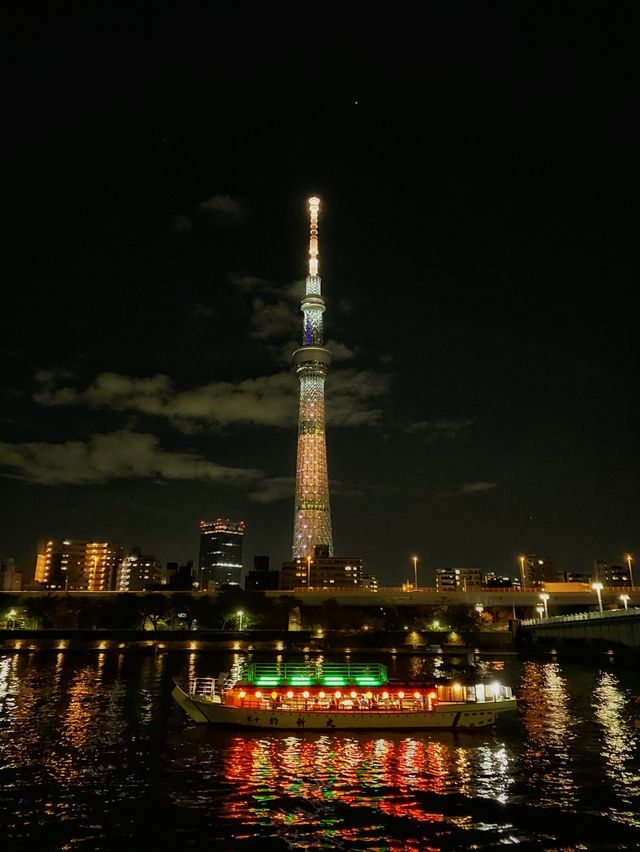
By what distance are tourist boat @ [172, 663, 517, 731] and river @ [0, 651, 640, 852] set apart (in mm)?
769

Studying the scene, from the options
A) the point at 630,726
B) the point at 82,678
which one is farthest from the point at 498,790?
the point at 82,678

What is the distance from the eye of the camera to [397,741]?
32625 millimetres

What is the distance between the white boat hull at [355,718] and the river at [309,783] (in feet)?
1.96

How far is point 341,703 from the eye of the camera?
35781 millimetres

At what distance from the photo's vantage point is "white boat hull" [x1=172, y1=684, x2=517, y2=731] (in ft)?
114

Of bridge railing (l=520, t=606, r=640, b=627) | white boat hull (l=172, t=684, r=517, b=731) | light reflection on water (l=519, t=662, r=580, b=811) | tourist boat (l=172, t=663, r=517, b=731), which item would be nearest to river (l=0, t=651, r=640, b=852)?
light reflection on water (l=519, t=662, r=580, b=811)

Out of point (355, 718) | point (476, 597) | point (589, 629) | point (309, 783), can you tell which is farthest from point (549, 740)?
point (476, 597)

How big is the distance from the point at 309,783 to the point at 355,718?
976 cm

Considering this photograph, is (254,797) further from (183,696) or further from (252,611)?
(252,611)

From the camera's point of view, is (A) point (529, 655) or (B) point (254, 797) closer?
(B) point (254, 797)

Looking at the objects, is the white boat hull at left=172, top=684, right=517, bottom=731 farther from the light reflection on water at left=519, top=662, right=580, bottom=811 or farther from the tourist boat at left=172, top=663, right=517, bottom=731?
the light reflection on water at left=519, top=662, right=580, bottom=811

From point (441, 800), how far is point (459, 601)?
123m

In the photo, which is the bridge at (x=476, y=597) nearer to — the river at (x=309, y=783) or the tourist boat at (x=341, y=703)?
the river at (x=309, y=783)

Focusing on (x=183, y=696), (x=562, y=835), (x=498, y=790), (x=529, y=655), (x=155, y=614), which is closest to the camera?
(x=562, y=835)
